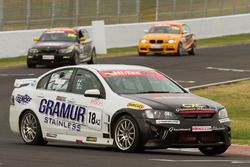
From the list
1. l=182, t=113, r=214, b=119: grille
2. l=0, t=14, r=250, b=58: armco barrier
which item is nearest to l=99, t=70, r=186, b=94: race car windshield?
l=182, t=113, r=214, b=119: grille

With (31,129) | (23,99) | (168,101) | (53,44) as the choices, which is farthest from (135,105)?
(53,44)

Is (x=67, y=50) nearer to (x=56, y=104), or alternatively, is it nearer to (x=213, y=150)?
(x=56, y=104)

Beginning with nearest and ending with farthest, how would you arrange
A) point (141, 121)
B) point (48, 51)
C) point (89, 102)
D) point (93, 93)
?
point (141, 121)
point (93, 93)
point (89, 102)
point (48, 51)

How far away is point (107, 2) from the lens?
48875mm

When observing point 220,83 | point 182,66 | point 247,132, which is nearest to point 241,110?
point 247,132

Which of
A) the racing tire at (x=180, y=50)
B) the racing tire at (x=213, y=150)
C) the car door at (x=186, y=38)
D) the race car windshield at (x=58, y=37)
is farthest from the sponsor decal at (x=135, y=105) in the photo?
the car door at (x=186, y=38)

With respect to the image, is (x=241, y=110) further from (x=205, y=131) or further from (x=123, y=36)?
(x=123, y=36)

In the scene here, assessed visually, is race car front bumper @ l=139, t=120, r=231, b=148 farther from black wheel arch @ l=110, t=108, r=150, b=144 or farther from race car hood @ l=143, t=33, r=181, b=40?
race car hood @ l=143, t=33, r=181, b=40

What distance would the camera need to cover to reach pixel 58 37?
35.2 metres

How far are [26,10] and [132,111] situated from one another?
28.4 metres

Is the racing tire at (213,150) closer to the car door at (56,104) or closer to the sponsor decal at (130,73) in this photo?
the sponsor decal at (130,73)

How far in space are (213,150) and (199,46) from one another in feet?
114

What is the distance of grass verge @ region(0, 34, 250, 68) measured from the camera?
3738cm

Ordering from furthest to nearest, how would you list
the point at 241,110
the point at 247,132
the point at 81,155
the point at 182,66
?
the point at 182,66 < the point at 241,110 < the point at 247,132 < the point at 81,155
